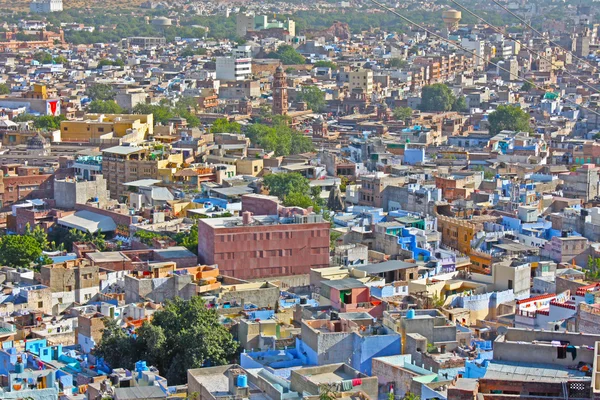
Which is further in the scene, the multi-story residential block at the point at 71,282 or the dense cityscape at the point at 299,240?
the multi-story residential block at the point at 71,282

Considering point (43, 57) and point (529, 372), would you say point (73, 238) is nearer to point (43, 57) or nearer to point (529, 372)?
point (529, 372)

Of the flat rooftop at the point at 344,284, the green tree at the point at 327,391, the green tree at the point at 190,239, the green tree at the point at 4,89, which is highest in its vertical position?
the green tree at the point at 327,391

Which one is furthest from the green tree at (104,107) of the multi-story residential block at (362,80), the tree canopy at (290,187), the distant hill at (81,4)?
the distant hill at (81,4)

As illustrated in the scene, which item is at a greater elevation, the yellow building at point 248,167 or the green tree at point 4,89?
the yellow building at point 248,167

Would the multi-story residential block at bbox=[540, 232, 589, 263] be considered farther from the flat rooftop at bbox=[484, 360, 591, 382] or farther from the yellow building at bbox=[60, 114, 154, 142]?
the yellow building at bbox=[60, 114, 154, 142]

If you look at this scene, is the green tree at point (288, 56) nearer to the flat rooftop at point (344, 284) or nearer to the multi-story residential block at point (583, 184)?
the multi-story residential block at point (583, 184)

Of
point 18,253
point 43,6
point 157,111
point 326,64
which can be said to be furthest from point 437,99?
point 43,6
